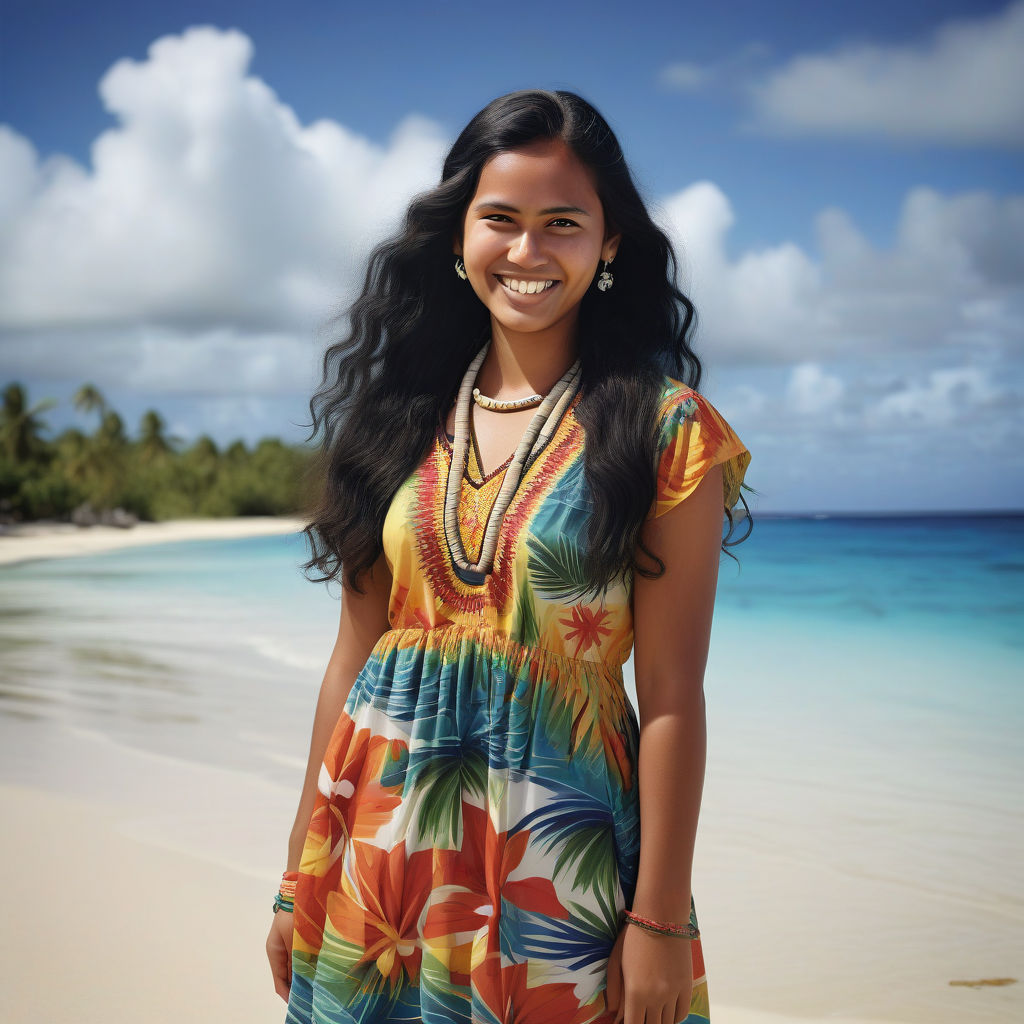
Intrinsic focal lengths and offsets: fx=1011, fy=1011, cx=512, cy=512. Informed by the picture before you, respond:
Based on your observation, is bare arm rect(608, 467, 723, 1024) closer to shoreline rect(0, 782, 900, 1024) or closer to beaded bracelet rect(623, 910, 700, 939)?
beaded bracelet rect(623, 910, 700, 939)

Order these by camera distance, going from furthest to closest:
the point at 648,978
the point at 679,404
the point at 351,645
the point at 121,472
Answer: the point at 121,472 < the point at 351,645 < the point at 679,404 < the point at 648,978

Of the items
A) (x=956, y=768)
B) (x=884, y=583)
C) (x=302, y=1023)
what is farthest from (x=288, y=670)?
(x=884, y=583)

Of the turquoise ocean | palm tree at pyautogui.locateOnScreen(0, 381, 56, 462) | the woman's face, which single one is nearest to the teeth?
the woman's face

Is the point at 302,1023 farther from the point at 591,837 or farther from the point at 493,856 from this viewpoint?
the point at 591,837

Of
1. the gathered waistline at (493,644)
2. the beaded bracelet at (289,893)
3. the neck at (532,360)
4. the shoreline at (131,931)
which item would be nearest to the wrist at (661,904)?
the gathered waistline at (493,644)

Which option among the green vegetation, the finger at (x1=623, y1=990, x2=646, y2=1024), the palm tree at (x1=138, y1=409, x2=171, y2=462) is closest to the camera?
the finger at (x1=623, y1=990, x2=646, y2=1024)

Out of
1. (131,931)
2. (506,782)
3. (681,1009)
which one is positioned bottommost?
(131,931)

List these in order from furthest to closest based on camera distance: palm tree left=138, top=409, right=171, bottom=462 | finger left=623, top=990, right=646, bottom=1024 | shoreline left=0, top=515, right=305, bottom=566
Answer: palm tree left=138, top=409, right=171, bottom=462 → shoreline left=0, top=515, right=305, bottom=566 → finger left=623, top=990, right=646, bottom=1024

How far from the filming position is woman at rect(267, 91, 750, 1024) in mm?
1399

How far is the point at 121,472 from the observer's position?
40.9 metres

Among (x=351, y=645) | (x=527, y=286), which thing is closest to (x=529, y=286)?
(x=527, y=286)

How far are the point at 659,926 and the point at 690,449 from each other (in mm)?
655

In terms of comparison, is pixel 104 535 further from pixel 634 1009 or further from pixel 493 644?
pixel 634 1009

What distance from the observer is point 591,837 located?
142 centimetres
